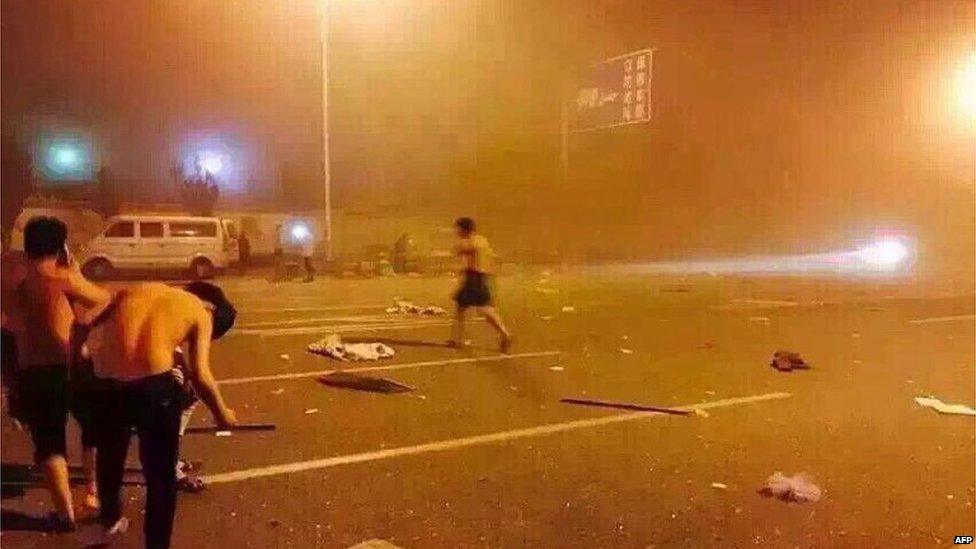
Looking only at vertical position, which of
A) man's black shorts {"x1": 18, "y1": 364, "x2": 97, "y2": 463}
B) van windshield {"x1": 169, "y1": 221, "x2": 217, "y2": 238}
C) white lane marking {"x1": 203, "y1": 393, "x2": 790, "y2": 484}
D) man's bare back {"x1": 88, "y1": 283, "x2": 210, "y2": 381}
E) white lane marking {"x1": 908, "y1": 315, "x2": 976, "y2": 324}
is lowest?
white lane marking {"x1": 908, "y1": 315, "x2": 976, "y2": 324}

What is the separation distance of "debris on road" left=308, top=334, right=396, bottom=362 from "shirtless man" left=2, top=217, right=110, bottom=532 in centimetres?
562

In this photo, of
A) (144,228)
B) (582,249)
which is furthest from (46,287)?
(582,249)

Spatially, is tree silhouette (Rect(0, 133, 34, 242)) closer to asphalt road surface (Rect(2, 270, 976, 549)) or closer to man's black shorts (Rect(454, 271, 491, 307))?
asphalt road surface (Rect(2, 270, 976, 549))

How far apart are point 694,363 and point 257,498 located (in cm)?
669

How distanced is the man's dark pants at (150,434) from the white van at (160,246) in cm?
1836

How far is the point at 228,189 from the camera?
28.3 m

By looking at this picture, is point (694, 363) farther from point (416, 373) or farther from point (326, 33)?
point (326, 33)

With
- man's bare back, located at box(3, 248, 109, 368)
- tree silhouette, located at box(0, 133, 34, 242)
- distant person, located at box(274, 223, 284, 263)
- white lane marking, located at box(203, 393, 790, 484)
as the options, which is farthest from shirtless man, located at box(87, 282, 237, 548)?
distant person, located at box(274, 223, 284, 263)

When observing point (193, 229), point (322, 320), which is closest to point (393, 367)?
point (322, 320)

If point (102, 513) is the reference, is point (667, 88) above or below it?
above

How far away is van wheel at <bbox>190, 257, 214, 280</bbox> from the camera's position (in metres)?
23.2

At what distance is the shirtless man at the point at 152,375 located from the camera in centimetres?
386

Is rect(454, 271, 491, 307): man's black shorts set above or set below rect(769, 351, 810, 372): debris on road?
above

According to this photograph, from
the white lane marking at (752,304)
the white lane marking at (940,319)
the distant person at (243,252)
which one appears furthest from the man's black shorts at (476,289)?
the distant person at (243,252)
